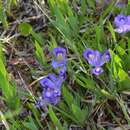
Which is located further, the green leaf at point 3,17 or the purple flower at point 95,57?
the green leaf at point 3,17

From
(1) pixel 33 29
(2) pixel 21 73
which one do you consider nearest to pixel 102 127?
(2) pixel 21 73

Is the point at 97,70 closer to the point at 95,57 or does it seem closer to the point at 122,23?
the point at 95,57

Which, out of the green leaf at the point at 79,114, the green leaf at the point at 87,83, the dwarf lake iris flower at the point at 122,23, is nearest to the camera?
the green leaf at the point at 79,114

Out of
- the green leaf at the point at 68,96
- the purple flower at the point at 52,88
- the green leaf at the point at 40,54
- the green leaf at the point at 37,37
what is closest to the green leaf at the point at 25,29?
the green leaf at the point at 37,37

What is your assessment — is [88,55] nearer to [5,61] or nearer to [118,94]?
[118,94]

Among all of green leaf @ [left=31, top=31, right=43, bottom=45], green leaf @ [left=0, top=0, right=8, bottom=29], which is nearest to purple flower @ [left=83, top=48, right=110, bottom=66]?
green leaf @ [left=31, top=31, right=43, bottom=45]

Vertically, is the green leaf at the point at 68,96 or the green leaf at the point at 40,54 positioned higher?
the green leaf at the point at 40,54

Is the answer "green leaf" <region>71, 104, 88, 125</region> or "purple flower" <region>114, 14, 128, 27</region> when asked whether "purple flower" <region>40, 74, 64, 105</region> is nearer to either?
"green leaf" <region>71, 104, 88, 125</region>

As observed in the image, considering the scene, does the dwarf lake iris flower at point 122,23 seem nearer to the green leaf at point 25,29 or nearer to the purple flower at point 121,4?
the purple flower at point 121,4
